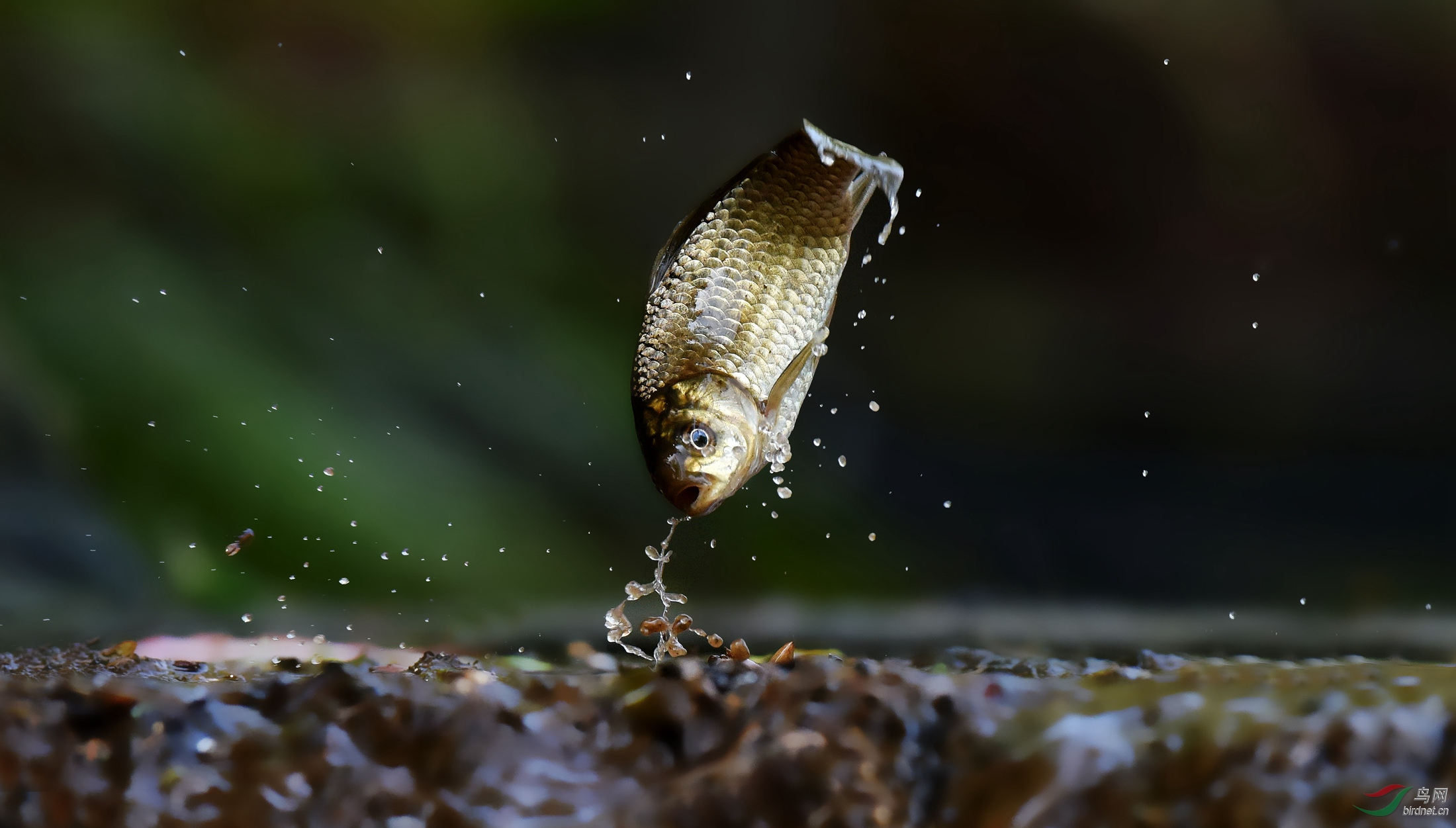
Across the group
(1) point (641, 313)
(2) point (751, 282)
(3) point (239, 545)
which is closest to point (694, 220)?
(2) point (751, 282)

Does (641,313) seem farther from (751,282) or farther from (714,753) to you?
(714,753)

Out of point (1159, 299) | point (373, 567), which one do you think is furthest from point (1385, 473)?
point (373, 567)

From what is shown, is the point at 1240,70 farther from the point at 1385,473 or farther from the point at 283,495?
the point at 283,495

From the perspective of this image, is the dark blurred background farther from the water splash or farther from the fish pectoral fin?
the fish pectoral fin

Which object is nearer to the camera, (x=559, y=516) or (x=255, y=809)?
(x=255, y=809)

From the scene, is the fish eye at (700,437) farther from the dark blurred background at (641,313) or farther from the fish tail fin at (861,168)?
the dark blurred background at (641,313)

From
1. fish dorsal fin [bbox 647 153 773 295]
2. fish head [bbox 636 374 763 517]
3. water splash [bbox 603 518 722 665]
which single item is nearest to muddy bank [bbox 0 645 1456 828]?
fish head [bbox 636 374 763 517]
